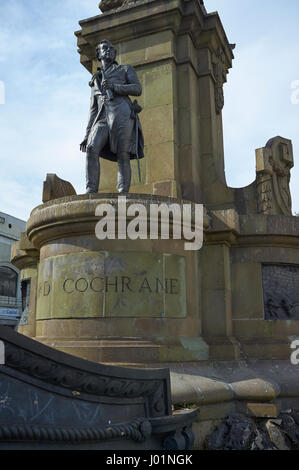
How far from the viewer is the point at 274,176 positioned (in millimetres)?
9258

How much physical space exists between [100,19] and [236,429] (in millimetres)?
8949

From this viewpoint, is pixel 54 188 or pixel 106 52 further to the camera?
pixel 54 188

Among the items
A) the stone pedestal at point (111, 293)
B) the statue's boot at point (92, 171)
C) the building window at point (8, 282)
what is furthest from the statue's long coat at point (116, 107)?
the building window at point (8, 282)

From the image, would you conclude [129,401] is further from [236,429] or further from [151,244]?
[151,244]

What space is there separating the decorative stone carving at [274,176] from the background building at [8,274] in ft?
86.5

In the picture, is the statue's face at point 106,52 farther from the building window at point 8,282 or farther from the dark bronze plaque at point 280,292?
the building window at point 8,282

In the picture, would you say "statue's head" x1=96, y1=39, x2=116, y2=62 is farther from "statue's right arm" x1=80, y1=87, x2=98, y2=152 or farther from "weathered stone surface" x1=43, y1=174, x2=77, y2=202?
"weathered stone surface" x1=43, y1=174, x2=77, y2=202

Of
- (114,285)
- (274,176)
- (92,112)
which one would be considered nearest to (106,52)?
(92,112)

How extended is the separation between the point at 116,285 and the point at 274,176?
4324mm

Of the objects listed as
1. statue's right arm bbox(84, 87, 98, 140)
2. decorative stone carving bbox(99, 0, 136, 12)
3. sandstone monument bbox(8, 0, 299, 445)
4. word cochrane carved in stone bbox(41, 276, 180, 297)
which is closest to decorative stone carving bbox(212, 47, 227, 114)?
sandstone monument bbox(8, 0, 299, 445)

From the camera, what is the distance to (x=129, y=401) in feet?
15.1

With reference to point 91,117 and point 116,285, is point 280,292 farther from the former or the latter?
point 91,117

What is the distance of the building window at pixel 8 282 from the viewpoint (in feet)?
110

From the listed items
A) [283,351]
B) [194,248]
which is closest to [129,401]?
[194,248]
